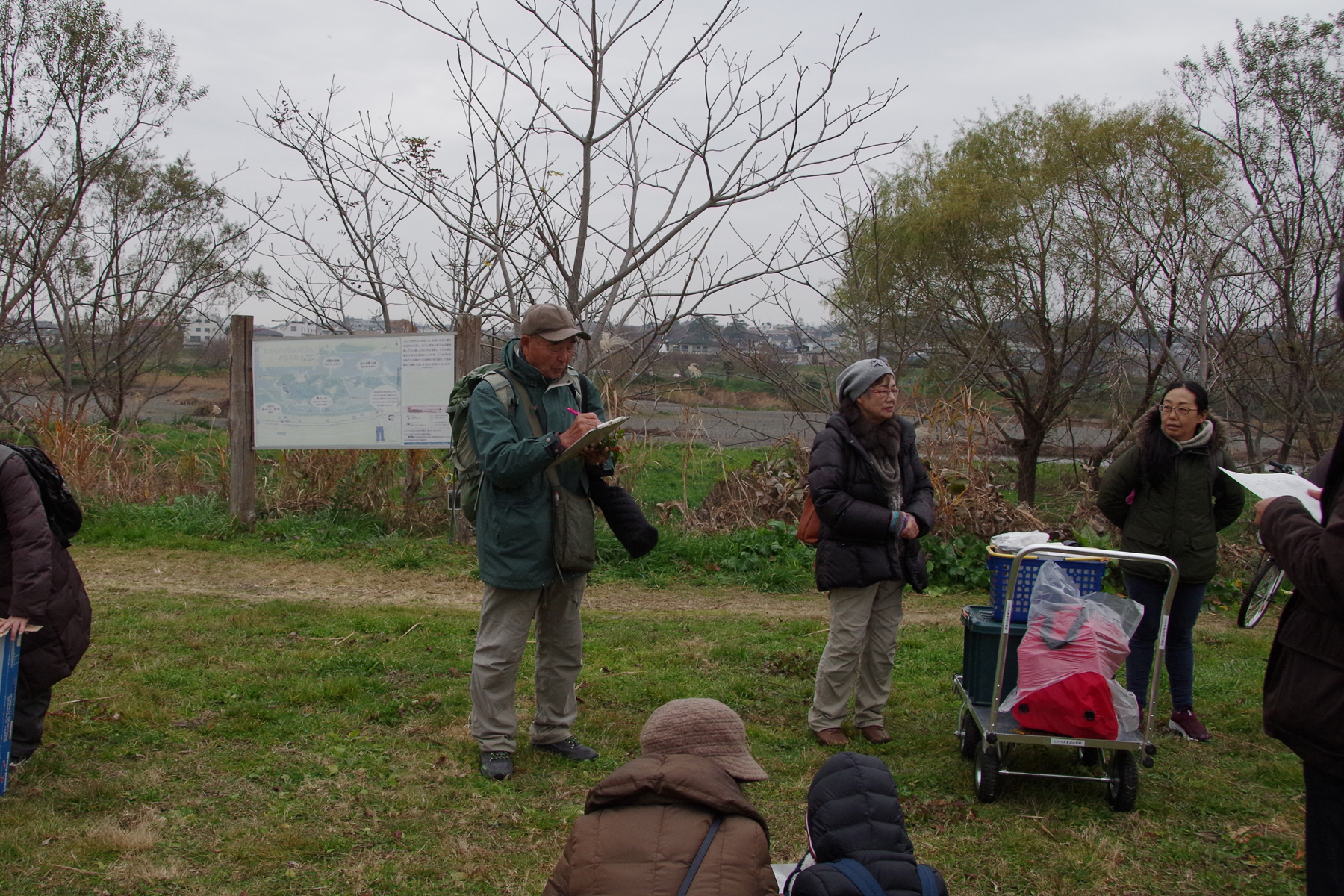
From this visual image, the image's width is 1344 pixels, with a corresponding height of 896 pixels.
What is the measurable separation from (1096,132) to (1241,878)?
13.5m

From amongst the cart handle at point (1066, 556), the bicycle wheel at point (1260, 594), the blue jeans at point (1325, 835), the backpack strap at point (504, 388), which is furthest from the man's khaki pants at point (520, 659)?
the bicycle wheel at point (1260, 594)

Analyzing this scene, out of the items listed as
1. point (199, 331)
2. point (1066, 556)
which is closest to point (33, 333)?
point (199, 331)

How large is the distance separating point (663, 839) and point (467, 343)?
7738mm

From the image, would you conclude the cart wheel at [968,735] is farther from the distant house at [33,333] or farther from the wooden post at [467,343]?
the distant house at [33,333]

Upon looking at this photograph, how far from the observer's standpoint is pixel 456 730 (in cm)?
470

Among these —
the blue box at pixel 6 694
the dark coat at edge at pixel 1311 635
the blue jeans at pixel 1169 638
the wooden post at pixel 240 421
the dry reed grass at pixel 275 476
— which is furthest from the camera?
the dry reed grass at pixel 275 476

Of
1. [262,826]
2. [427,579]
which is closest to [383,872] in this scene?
[262,826]

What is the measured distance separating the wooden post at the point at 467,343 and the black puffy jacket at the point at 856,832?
7515mm

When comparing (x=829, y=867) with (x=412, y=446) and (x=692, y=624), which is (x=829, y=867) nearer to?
(x=692, y=624)

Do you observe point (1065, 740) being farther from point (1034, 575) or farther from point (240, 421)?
point (240, 421)

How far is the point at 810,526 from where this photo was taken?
186 inches

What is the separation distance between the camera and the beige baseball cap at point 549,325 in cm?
410

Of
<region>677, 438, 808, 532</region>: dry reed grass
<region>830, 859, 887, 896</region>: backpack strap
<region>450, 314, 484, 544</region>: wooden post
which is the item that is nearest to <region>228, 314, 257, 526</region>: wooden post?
<region>450, 314, 484, 544</region>: wooden post

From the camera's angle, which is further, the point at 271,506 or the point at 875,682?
the point at 271,506
